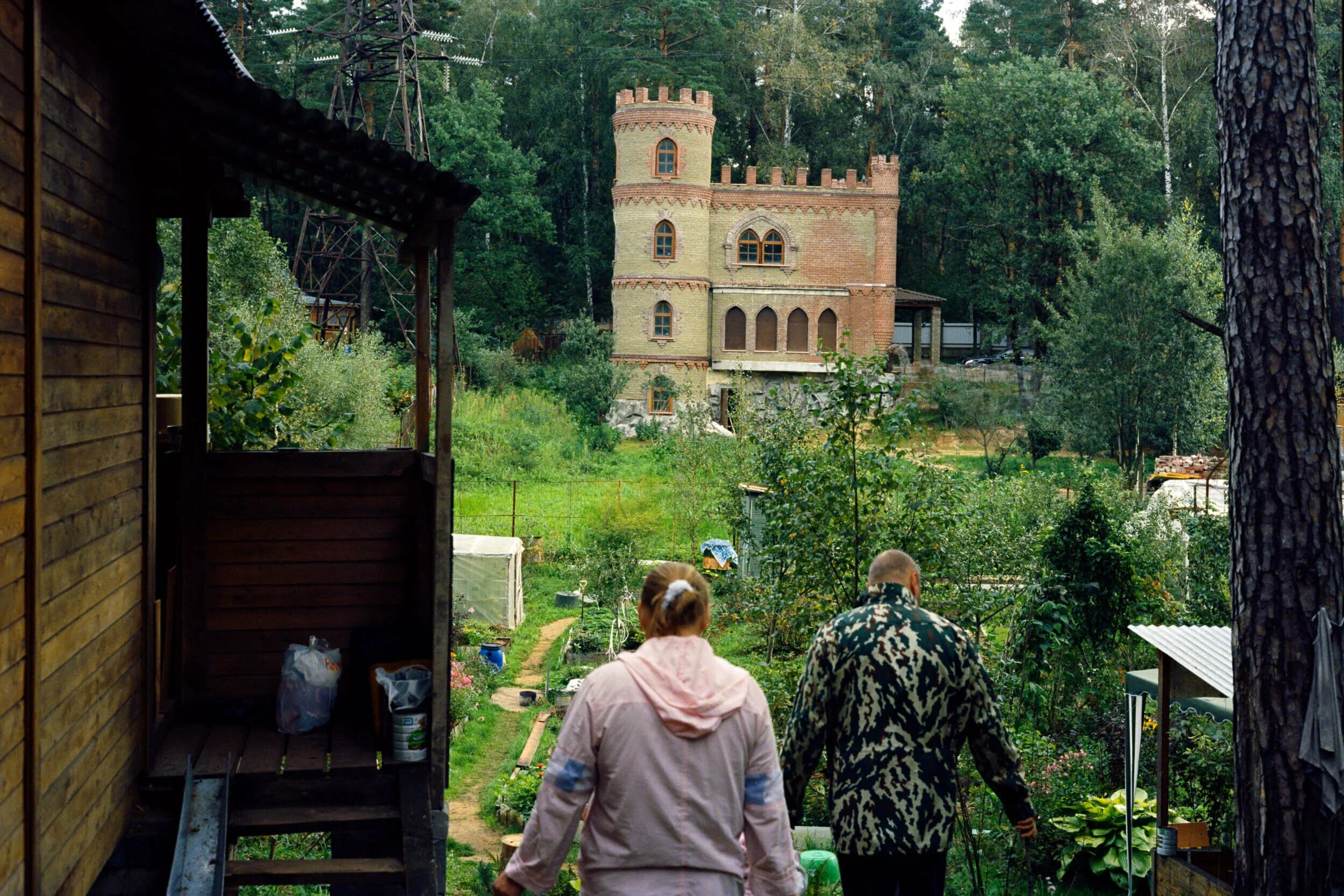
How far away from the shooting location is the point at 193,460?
6.43 metres

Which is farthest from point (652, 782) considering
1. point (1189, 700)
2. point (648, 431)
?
point (648, 431)

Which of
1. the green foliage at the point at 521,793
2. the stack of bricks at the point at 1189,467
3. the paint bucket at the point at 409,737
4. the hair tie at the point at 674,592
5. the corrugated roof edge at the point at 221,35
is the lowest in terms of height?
the green foliage at the point at 521,793

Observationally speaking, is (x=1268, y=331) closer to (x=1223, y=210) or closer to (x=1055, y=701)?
(x=1223, y=210)

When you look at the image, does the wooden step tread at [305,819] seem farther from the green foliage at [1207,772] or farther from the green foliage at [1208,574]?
the green foliage at [1208,574]

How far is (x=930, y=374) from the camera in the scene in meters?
Answer: 37.4

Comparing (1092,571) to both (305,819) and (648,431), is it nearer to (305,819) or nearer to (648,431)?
(305,819)

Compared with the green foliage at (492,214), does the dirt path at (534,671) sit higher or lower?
lower

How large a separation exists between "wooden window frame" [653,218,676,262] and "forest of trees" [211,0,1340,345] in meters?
5.25

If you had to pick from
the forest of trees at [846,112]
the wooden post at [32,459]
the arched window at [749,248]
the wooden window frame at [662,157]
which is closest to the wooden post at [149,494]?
the wooden post at [32,459]

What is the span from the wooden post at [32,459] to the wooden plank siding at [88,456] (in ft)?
0.14

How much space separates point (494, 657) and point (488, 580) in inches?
78.4

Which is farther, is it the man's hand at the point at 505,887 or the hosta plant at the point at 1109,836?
the hosta plant at the point at 1109,836

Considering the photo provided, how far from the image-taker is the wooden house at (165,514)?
379 cm

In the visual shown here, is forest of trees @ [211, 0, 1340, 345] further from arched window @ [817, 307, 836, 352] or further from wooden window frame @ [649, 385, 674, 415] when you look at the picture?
wooden window frame @ [649, 385, 674, 415]
